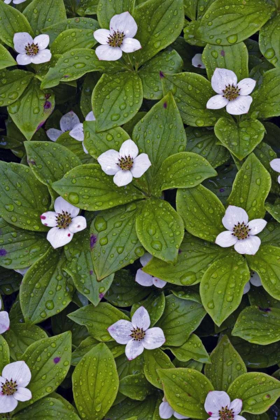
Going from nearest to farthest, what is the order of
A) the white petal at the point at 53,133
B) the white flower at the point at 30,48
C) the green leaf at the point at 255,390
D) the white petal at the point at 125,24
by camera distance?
the green leaf at the point at 255,390 → the white petal at the point at 125,24 → the white flower at the point at 30,48 → the white petal at the point at 53,133

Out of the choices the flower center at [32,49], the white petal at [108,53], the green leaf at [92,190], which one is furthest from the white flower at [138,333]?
the flower center at [32,49]

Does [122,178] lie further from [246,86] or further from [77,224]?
[246,86]

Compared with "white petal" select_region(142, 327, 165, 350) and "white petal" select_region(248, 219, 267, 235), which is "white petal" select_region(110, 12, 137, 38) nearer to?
"white petal" select_region(248, 219, 267, 235)

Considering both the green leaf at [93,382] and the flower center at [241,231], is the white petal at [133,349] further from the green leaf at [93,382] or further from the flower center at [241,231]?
the flower center at [241,231]

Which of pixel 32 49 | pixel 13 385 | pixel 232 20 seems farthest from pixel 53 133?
pixel 13 385

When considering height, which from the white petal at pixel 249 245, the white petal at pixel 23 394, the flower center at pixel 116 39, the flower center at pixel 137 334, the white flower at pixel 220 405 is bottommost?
the white flower at pixel 220 405

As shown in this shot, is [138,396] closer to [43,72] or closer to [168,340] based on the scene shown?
[168,340]
